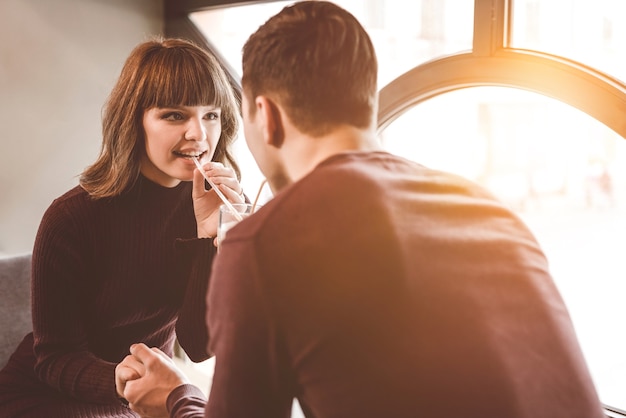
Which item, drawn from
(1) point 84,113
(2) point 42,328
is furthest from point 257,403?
(1) point 84,113

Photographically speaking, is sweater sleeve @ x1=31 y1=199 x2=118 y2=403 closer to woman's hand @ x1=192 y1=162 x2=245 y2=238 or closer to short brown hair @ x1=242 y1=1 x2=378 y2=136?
woman's hand @ x1=192 y1=162 x2=245 y2=238

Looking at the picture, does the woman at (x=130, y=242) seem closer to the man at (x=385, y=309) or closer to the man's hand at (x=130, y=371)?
the man's hand at (x=130, y=371)

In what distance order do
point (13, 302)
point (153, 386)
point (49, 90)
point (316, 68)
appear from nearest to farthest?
point (316, 68), point (153, 386), point (13, 302), point (49, 90)

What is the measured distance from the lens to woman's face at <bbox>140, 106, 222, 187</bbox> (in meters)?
1.38

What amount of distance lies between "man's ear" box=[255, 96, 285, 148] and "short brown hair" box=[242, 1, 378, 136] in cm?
1

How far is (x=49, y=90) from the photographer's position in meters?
2.31

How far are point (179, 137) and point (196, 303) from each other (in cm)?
41

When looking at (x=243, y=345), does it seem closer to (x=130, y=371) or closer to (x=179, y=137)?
(x=130, y=371)

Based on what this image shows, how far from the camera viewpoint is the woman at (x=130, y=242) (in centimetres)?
134

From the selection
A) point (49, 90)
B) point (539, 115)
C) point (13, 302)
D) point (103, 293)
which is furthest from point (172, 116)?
point (49, 90)

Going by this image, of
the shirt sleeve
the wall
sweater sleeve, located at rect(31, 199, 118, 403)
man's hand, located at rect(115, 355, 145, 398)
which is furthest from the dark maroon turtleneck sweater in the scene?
the wall

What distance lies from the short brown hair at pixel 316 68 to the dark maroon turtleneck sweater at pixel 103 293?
2.29 feet

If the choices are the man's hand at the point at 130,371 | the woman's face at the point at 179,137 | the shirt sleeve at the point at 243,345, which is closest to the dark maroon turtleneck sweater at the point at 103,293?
the woman's face at the point at 179,137

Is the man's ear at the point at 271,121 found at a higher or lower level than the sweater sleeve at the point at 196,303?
higher
